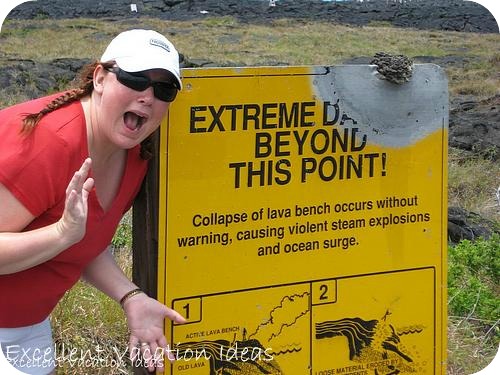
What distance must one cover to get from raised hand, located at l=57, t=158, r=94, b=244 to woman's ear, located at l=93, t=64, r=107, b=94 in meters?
0.29

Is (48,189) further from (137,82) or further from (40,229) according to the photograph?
(137,82)

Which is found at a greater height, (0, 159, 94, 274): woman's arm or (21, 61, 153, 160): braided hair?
(21, 61, 153, 160): braided hair

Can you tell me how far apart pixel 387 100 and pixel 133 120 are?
119 cm

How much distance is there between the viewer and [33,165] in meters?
2.25

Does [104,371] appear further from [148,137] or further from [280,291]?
[148,137]

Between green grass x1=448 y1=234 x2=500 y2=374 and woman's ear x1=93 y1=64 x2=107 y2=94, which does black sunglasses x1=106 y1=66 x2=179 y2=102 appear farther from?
green grass x1=448 y1=234 x2=500 y2=374

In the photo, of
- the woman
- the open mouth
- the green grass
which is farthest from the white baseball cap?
the green grass

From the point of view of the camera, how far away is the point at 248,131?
2.85 metres

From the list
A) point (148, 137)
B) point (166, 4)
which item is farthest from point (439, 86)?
point (166, 4)

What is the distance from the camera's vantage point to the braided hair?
230cm

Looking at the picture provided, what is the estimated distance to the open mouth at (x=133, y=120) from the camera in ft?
7.94

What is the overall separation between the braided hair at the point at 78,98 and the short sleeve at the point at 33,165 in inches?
0.9

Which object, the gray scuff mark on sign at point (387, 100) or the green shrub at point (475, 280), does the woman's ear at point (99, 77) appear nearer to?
the gray scuff mark on sign at point (387, 100)

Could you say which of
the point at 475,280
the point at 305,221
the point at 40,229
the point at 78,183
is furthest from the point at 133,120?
the point at 475,280
